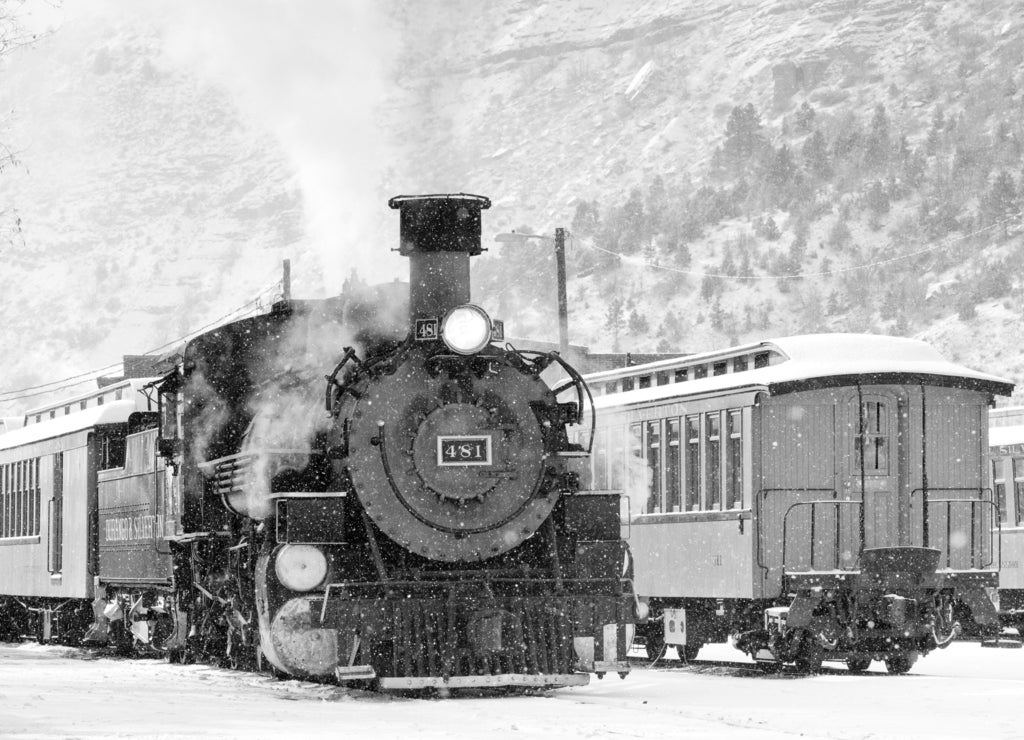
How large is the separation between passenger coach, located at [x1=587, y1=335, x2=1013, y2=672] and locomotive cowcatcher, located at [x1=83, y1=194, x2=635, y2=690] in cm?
319

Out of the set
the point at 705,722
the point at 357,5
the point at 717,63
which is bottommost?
the point at 705,722

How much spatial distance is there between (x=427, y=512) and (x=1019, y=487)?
1191cm

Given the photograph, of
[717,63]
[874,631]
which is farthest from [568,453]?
[717,63]

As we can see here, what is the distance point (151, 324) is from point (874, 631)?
116867mm

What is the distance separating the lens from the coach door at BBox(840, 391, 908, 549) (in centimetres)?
1709

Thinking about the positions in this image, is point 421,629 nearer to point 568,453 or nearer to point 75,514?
point 568,453

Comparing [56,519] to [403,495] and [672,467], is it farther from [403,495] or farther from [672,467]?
[403,495]

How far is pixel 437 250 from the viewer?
13539mm

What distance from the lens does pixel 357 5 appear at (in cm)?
16062

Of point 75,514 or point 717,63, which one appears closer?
point 75,514

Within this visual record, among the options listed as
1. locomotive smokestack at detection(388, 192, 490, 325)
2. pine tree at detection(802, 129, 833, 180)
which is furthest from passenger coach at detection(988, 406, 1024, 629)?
pine tree at detection(802, 129, 833, 180)

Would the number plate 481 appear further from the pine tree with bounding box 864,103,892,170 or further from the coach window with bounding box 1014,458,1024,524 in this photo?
the pine tree with bounding box 864,103,892,170

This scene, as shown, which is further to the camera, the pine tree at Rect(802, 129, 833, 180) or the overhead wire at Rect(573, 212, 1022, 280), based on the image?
the pine tree at Rect(802, 129, 833, 180)

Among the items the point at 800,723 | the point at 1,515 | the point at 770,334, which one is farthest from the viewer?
the point at 770,334
